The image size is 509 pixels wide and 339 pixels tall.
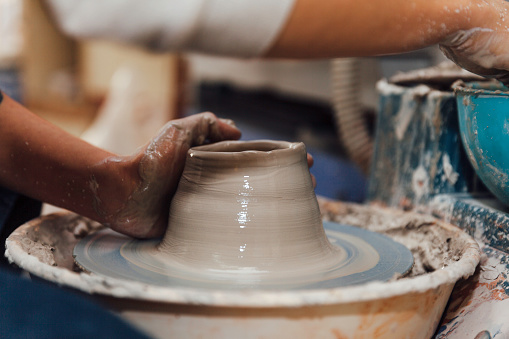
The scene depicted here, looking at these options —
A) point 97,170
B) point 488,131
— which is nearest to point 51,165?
point 97,170

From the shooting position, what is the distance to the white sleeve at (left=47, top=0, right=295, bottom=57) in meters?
0.65

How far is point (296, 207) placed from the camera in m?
0.85

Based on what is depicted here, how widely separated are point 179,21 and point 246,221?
1.05 feet

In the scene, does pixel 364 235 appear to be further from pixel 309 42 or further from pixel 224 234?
pixel 309 42

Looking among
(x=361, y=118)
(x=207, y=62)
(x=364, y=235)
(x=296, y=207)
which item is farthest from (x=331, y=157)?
(x=207, y=62)

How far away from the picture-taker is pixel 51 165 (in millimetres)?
935

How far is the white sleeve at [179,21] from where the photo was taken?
0.65m

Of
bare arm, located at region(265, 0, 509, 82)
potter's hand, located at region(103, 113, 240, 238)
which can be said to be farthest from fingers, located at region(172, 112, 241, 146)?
bare arm, located at region(265, 0, 509, 82)

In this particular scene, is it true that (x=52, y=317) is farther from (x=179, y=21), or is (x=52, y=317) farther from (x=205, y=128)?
(x=205, y=128)

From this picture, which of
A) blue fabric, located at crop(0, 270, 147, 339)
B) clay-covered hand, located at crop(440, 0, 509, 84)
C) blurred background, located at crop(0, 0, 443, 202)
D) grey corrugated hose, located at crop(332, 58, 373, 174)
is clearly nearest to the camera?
blue fabric, located at crop(0, 270, 147, 339)

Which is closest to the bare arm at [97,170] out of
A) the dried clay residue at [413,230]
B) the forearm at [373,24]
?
the forearm at [373,24]

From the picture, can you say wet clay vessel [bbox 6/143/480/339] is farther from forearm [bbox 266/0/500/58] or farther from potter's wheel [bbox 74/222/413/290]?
forearm [bbox 266/0/500/58]

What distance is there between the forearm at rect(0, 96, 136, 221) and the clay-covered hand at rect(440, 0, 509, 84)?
592 millimetres

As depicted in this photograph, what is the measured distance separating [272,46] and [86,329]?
1.40 feet
